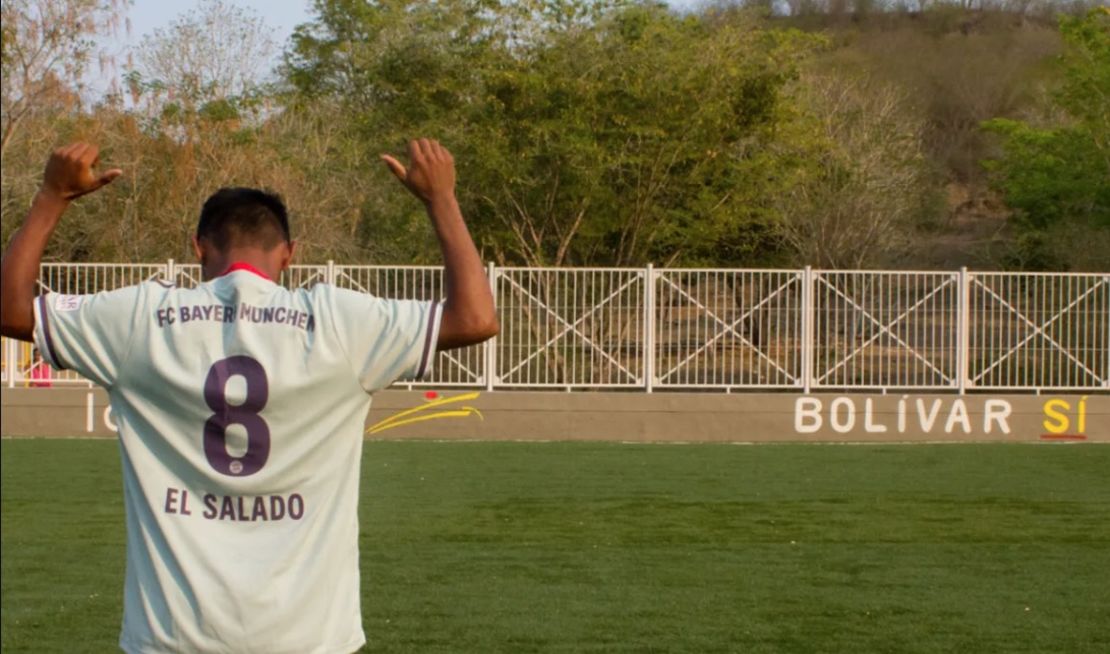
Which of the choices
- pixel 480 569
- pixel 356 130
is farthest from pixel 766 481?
pixel 356 130

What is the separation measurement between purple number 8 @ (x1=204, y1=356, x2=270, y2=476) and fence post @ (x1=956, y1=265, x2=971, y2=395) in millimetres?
17663

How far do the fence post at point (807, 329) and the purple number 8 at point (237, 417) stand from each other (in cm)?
1706

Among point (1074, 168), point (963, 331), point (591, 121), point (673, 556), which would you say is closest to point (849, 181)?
point (1074, 168)

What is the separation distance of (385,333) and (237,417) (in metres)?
0.32

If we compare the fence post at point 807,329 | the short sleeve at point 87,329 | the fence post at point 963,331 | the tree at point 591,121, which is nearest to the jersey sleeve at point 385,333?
the short sleeve at point 87,329

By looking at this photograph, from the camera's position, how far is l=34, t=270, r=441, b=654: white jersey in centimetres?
301

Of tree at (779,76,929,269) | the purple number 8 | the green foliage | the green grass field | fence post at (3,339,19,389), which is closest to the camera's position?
the purple number 8

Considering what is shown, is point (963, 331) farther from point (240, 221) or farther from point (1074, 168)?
point (1074, 168)

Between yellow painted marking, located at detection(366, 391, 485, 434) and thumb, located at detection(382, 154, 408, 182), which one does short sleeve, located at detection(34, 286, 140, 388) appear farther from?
yellow painted marking, located at detection(366, 391, 485, 434)

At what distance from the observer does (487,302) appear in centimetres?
306

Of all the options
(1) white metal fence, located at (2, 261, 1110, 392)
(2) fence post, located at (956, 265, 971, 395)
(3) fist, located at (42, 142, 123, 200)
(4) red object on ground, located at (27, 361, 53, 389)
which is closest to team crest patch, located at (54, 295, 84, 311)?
Result: (3) fist, located at (42, 142, 123, 200)

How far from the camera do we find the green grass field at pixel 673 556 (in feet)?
24.2

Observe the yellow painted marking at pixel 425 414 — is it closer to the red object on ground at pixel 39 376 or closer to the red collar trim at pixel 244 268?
the red object on ground at pixel 39 376

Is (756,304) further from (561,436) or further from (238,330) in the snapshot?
(238,330)
